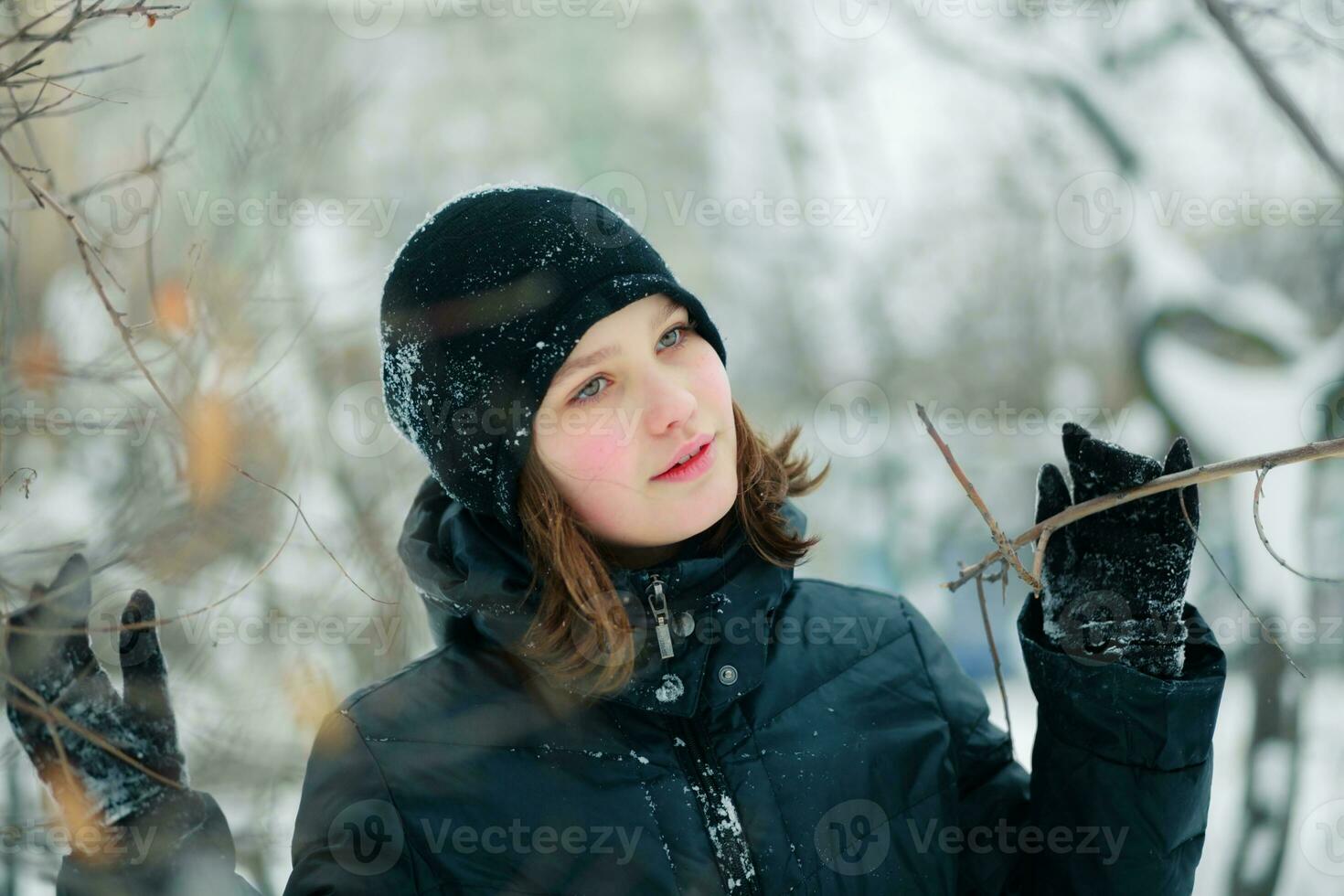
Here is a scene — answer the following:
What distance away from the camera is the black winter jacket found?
60.4 inches

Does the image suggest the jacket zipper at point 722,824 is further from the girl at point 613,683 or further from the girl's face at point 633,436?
the girl's face at point 633,436

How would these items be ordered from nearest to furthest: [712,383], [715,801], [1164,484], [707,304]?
[1164,484] → [715,801] → [712,383] → [707,304]

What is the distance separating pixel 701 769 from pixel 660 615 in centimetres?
25

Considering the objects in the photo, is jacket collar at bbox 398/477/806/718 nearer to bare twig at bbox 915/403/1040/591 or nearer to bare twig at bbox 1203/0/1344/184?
bare twig at bbox 915/403/1040/591

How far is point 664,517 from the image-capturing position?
1600 millimetres

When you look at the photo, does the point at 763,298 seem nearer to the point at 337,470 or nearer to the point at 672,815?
the point at 337,470

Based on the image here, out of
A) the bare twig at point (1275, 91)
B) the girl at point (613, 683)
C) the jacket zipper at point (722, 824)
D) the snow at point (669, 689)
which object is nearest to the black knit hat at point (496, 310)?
the girl at point (613, 683)

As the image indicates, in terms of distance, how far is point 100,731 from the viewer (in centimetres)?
158

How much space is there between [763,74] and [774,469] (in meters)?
8.04

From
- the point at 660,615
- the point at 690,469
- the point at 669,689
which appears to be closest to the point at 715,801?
the point at 669,689

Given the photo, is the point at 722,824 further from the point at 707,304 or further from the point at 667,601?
the point at 707,304

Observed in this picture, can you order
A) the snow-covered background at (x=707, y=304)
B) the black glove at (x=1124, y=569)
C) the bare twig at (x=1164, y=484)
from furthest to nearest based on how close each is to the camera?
the snow-covered background at (x=707, y=304) → the black glove at (x=1124, y=569) → the bare twig at (x=1164, y=484)

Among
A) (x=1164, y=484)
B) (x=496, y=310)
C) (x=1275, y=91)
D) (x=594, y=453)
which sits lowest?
(x=1164, y=484)

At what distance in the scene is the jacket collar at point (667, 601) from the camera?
1.57m
